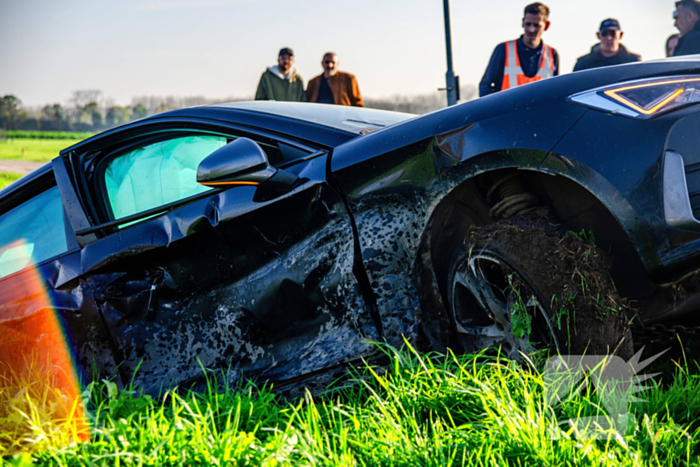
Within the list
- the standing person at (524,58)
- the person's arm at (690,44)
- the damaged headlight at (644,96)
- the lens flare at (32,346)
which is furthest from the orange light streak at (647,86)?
the person's arm at (690,44)

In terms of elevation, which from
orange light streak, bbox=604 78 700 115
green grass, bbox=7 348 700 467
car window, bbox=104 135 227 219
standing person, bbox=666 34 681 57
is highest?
standing person, bbox=666 34 681 57

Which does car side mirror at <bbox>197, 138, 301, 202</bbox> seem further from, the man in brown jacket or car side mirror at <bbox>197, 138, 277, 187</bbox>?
the man in brown jacket

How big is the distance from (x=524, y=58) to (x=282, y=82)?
10.9 feet

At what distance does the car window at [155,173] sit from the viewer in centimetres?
243

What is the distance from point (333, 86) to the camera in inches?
292

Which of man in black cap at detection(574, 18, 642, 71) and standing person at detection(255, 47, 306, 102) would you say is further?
standing person at detection(255, 47, 306, 102)

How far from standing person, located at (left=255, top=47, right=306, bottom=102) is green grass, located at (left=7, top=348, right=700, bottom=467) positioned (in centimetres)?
623

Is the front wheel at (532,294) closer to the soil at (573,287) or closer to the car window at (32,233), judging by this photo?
the soil at (573,287)

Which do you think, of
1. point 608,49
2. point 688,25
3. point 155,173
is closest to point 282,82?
point 608,49

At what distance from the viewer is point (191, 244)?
2.14m

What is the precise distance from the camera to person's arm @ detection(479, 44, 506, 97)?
18.5 ft

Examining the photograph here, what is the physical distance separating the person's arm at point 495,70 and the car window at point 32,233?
4.13m

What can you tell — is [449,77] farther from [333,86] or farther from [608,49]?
[608,49]

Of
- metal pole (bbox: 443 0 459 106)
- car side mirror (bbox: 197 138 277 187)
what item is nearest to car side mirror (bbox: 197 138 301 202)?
car side mirror (bbox: 197 138 277 187)
